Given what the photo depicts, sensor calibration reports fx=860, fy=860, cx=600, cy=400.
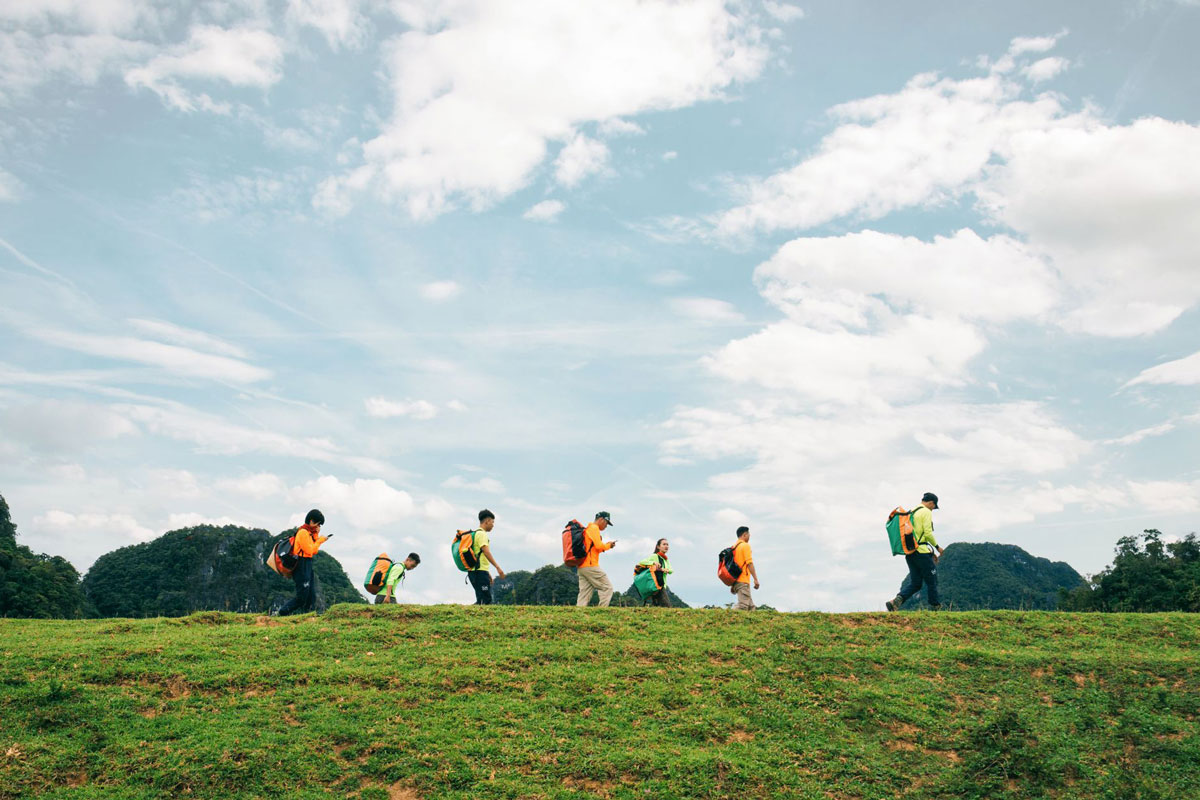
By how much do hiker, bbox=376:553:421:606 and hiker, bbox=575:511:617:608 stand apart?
3.94 meters

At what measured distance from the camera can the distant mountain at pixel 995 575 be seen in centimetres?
9792

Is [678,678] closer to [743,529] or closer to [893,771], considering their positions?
[893,771]

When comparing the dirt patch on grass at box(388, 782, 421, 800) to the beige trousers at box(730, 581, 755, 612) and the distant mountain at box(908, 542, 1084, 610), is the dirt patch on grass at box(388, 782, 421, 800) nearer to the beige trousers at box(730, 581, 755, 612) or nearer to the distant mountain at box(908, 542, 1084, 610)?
the beige trousers at box(730, 581, 755, 612)

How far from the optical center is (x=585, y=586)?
1919cm

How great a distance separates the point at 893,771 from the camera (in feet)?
Result: 37.1

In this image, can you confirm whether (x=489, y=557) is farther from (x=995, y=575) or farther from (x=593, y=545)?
(x=995, y=575)

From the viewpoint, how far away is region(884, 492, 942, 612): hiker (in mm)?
18406

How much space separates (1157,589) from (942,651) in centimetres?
2991

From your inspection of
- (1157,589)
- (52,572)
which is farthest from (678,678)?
(52,572)

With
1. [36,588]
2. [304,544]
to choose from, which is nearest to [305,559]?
[304,544]

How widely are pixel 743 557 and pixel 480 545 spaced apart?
5.77 metres

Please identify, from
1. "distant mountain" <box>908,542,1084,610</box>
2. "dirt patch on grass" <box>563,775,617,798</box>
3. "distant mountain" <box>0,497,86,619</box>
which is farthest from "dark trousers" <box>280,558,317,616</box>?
"distant mountain" <box>908,542,1084,610</box>

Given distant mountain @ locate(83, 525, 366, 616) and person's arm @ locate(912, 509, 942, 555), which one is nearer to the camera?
person's arm @ locate(912, 509, 942, 555)

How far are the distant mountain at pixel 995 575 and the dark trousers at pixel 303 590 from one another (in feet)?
295
